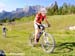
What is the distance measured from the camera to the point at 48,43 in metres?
11.9

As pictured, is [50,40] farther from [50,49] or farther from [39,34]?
[39,34]

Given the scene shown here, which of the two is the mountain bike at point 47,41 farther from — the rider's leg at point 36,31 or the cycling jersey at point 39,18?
Result: the cycling jersey at point 39,18

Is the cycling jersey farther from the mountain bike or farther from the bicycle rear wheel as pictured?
the bicycle rear wheel

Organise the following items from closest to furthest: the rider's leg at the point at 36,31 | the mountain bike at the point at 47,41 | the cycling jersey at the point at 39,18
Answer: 1. the mountain bike at the point at 47,41
2. the cycling jersey at the point at 39,18
3. the rider's leg at the point at 36,31

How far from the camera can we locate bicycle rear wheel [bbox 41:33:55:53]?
37.6 ft

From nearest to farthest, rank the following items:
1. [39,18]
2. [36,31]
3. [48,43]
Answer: [48,43] < [39,18] < [36,31]

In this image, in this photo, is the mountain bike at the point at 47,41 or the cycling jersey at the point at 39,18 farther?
the cycling jersey at the point at 39,18

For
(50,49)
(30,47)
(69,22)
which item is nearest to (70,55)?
(50,49)

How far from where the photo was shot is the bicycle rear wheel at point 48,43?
11445 millimetres

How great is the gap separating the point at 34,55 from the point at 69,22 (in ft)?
311

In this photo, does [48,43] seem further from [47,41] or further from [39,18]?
[39,18]

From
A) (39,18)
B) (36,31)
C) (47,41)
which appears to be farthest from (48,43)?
(39,18)

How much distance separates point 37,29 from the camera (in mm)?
12414

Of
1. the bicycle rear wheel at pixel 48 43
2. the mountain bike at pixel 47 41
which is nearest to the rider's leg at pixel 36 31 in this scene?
the mountain bike at pixel 47 41
